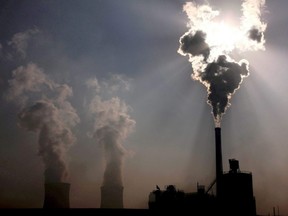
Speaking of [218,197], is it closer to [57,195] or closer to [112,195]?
[57,195]

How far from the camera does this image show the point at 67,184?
48.2m

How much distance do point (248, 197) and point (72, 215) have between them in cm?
2129

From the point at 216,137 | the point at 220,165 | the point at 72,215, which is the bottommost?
the point at 72,215

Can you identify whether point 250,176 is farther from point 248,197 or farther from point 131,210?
point 131,210

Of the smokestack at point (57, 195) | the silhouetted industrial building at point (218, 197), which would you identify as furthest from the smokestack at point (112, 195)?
the silhouetted industrial building at point (218, 197)

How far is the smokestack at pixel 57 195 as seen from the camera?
151 ft

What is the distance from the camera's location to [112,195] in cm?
5516

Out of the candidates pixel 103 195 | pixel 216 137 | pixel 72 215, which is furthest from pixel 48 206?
pixel 216 137

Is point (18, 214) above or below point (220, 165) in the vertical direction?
below

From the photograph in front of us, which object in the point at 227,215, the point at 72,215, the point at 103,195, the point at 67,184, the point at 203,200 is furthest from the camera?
the point at 103,195

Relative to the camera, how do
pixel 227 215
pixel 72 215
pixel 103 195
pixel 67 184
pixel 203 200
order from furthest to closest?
pixel 103 195 → pixel 67 184 → pixel 72 215 → pixel 203 200 → pixel 227 215

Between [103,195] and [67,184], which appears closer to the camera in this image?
[67,184]

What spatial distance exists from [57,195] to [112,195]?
1053 cm

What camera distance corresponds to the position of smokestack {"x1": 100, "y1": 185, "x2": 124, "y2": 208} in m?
54.2
